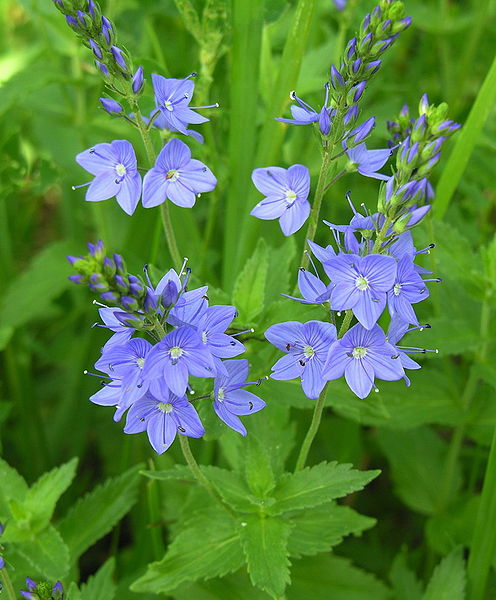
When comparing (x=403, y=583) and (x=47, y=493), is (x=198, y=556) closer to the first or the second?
(x=47, y=493)

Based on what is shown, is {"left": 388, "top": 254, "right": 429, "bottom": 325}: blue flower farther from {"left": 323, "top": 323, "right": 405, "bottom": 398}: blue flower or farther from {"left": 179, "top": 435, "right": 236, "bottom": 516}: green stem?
{"left": 179, "top": 435, "right": 236, "bottom": 516}: green stem

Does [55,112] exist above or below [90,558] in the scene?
above

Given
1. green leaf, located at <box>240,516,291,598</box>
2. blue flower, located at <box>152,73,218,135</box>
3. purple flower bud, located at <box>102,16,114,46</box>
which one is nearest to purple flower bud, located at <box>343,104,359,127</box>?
blue flower, located at <box>152,73,218,135</box>

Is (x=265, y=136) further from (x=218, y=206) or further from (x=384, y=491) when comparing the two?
(x=384, y=491)

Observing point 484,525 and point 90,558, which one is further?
point 90,558

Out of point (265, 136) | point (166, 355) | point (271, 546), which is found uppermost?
point (265, 136)

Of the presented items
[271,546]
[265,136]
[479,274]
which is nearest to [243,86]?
[265,136]

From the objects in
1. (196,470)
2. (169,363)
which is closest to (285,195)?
(169,363)
